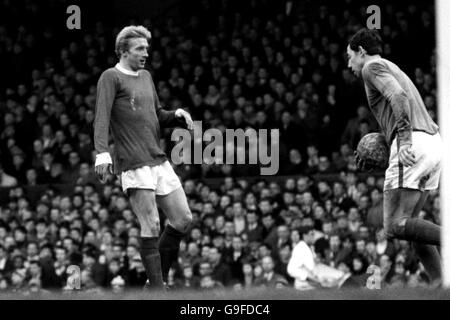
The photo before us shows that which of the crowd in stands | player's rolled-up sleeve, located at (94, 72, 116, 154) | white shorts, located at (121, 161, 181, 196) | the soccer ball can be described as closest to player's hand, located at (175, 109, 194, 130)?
white shorts, located at (121, 161, 181, 196)

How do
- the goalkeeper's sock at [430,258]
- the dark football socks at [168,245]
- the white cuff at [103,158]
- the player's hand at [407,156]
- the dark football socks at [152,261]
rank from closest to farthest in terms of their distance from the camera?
the player's hand at [407,156]
the goalkeeper's sock at [430,258]
the white cuff at [103,158]
the dark football socks at [152,261]
the dark football socks at [168,245]

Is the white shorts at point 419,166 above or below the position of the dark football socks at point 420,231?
above

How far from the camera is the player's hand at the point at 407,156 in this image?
26.4 feet

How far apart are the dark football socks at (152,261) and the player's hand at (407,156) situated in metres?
1.94

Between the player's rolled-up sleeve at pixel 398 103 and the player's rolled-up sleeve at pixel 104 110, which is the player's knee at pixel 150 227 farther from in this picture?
the player's rolled-up sleeve at pixel 398 103

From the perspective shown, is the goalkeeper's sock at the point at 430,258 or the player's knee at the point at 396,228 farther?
the goalkeeper's sock at the point at 430,258

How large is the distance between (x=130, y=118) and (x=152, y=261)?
1058 mm

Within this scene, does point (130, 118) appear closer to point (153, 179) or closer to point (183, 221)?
point (153, 179)

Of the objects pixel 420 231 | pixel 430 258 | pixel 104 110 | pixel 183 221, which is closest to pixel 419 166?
pixel 420 231

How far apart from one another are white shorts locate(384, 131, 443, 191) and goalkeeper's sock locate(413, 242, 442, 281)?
0.42 m

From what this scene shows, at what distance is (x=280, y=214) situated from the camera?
15.6 m

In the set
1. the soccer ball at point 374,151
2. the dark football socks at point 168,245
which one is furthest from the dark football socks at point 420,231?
the dark football socks at point 168,245
